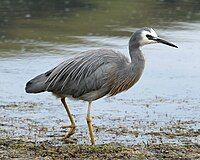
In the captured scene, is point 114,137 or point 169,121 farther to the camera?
point 169,121

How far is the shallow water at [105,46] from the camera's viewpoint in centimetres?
960


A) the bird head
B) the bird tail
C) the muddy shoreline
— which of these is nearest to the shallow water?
the muddy shoreline

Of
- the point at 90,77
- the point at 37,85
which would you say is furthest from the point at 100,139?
the point at 37,85

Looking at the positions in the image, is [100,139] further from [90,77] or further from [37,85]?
[37,85]

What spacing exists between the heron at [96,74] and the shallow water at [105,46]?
0.57 metres

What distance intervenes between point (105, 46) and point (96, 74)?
699 cm

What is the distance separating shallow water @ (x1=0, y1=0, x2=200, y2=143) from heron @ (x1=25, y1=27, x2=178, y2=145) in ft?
1.88

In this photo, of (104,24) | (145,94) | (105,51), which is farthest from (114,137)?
(104,24)

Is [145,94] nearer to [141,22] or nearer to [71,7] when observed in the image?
[141,22]

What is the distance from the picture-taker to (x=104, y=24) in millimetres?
18438

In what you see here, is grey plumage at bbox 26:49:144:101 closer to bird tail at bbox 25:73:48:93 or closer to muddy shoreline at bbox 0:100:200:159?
bird tail at bbox 25:73:48:93

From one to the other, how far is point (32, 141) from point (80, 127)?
137cm

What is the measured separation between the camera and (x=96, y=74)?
27.9 ft

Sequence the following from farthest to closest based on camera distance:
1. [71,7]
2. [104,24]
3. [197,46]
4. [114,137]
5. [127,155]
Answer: [71,7], [104,24], [197,46], [114,137], [127,155]
